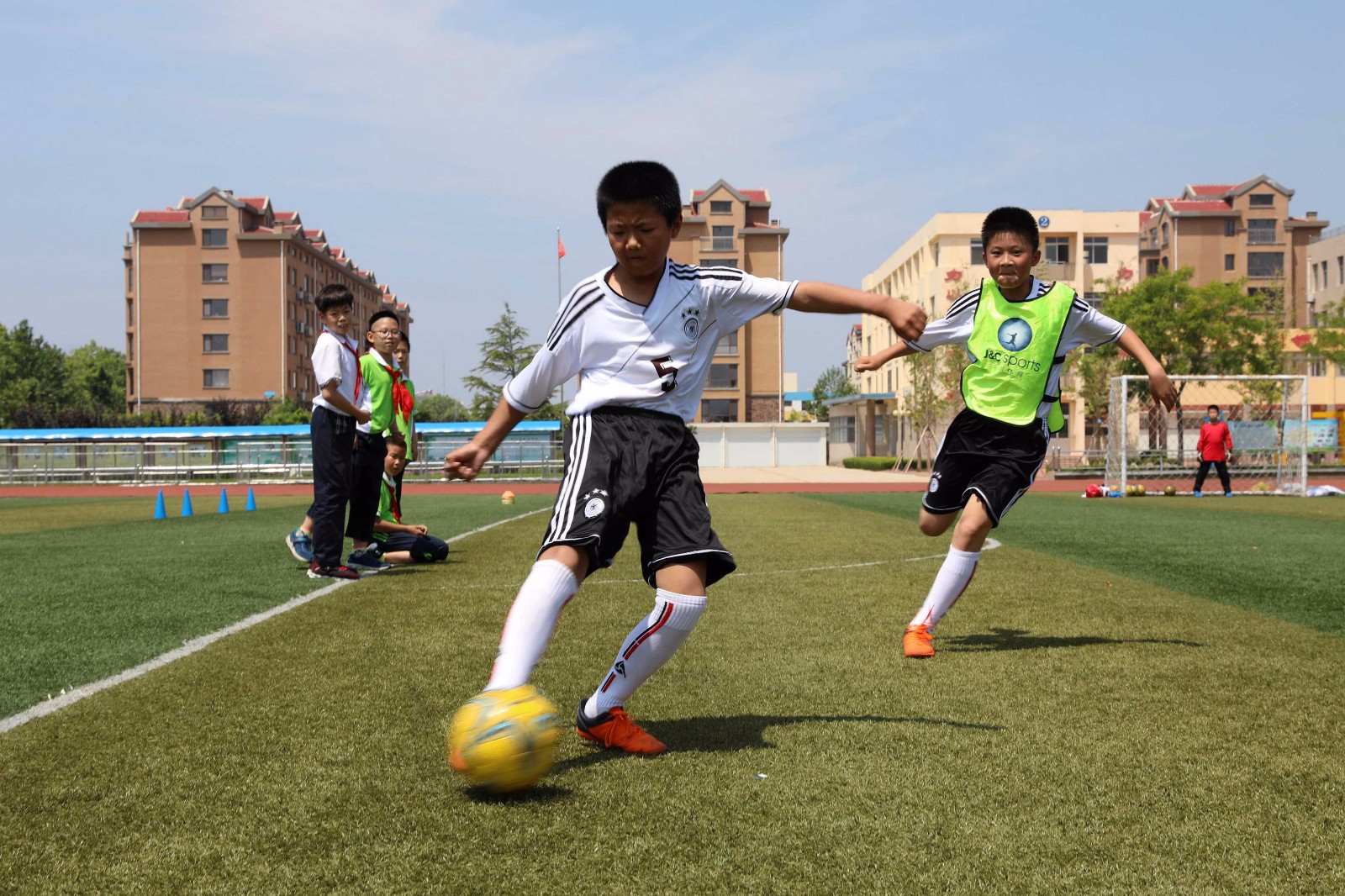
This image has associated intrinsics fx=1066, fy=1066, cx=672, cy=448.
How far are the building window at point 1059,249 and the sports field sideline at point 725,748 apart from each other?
196 ft

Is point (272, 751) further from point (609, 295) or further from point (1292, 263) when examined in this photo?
point (1292, 263)

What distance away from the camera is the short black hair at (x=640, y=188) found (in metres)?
3.33

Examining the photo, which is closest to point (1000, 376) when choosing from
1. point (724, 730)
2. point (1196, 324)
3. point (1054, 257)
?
point (724, 730)

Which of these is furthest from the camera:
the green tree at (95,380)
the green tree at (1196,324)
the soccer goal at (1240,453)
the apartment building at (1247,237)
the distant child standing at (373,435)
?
the green tree at (95,380)

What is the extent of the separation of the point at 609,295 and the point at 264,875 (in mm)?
2006

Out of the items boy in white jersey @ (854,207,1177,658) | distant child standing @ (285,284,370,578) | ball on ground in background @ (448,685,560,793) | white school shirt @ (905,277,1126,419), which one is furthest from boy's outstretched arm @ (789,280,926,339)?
distant child standing @ (285,284,370,578)

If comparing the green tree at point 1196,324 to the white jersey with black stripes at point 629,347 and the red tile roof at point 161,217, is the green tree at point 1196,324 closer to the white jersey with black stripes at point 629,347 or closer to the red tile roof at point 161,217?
the white jersey with black stripes at point 629,347

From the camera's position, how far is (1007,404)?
5406 millimetres

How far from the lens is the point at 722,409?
237 feet

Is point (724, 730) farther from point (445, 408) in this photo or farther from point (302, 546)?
point (445, 408)

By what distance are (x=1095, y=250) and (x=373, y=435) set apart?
2445 inches

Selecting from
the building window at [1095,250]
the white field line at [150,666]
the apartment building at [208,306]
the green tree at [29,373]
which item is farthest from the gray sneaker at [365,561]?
the green tree at [29,373]

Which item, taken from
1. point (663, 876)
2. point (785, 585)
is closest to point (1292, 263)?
point (785, 585)

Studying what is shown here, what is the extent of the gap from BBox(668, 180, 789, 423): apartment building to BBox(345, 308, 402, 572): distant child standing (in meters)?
62.3
